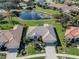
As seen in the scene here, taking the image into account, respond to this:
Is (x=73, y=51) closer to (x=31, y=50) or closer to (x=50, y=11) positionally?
(x=31, y=50)

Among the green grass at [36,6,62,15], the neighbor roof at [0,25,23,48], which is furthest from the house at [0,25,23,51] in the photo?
the green grass at [36,6,62,15]

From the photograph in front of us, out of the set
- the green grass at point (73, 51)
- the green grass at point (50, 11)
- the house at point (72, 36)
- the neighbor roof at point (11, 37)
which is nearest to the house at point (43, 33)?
the neighbor roof at point (11, 37)

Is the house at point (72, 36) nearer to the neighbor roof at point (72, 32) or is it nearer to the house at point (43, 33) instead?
the neighbor roof at point (72, 32)

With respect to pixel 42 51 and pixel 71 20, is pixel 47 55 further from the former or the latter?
pixel 71 20

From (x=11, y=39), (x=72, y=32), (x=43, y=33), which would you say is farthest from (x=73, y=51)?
(x=11, y=39)

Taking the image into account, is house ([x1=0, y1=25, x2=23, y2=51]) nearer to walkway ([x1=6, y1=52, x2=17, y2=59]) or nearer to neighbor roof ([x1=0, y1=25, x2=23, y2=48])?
neighbor roof ([x1=0, y1=25, x2=23, y2=48])
